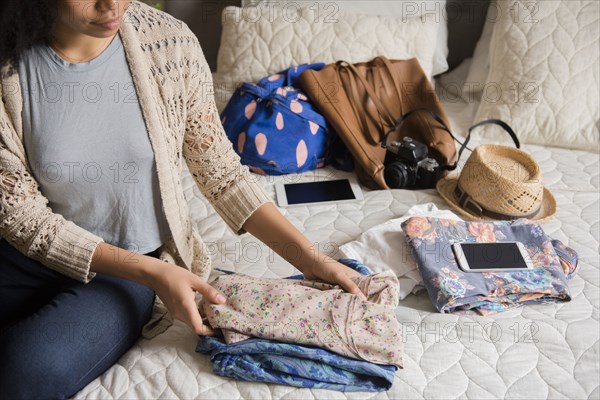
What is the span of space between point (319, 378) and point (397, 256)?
369mm

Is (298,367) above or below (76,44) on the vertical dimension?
below

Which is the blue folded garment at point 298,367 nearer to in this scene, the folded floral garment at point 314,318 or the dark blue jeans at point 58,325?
the folded floral garment at point 314,318

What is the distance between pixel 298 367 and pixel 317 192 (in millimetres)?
652

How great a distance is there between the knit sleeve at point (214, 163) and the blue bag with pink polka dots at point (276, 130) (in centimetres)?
42

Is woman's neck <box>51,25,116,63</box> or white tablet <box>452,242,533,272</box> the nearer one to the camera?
woman's neck <box>51,25,116,63</box>

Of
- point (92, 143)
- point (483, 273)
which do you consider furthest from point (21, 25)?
point (483, 273)

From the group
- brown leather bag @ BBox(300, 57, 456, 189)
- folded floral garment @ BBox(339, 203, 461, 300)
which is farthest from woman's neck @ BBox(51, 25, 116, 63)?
brown leather bag @ BBox(300, 57, 456, 189)

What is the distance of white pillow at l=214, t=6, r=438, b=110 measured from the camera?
1721 millimetres

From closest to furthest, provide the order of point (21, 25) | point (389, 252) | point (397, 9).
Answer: point (21, 25)
point (389, 252)
point (397, 9)

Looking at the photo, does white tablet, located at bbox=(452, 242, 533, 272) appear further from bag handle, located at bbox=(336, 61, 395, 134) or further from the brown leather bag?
bag handle, located at bbox=(336, 61, 395, 134)

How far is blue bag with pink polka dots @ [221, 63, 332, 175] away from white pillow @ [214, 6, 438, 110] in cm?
12

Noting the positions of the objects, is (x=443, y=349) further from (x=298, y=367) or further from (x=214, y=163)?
(x=214, y=163)

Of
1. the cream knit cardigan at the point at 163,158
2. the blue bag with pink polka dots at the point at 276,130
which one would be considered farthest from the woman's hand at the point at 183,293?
the blue bag with pink polka dots at the point at 276,130

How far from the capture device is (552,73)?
1.65 metres
